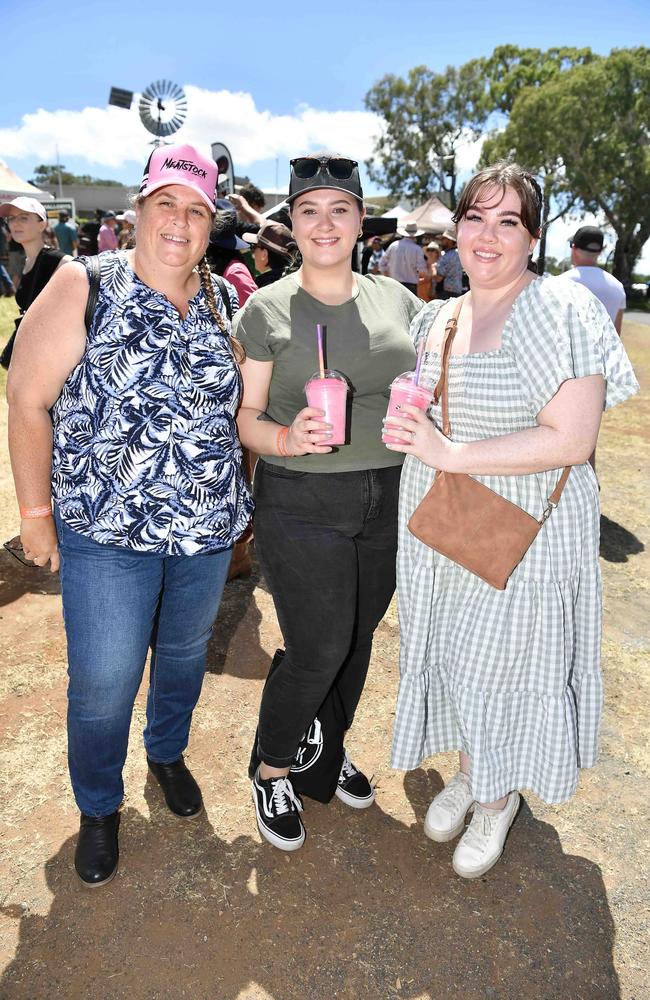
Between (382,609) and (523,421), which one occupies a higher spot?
(523,421)

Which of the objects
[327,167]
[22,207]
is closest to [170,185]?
[327,167]

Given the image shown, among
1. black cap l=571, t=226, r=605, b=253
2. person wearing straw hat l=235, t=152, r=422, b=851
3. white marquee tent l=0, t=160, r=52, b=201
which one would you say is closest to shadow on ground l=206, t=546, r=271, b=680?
person wearing straw hat l=235, t=152, r=422, b=851

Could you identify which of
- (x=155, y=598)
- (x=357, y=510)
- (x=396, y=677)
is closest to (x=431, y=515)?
(x=357, y=510)

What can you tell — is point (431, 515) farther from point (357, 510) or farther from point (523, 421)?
point (523, 421)

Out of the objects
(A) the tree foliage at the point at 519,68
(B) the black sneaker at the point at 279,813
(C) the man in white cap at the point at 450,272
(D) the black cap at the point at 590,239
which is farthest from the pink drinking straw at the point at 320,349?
(A) the tree foliage at the point at 519,68

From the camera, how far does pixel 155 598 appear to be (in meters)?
2.05

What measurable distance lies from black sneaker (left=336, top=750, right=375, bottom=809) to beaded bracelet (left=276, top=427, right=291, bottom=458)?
1.23 meters

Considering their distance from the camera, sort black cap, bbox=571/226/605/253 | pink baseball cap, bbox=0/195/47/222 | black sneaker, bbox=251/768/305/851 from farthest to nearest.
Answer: black cap, bbox=571/226/605/253 < pink baseball cap, bbox=0/195/47/222 < black sneaker, bbox=251/768/305/851

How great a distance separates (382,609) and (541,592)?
539mm

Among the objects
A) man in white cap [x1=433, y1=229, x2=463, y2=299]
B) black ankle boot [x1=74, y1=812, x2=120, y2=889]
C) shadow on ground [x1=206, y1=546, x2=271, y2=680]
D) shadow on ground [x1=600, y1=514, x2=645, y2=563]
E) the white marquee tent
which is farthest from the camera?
the white marquee tent

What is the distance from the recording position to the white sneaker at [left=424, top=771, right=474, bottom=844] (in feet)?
7.82

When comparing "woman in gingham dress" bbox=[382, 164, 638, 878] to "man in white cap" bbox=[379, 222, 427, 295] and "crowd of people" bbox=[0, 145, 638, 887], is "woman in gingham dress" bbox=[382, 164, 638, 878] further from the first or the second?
"man in white cap" bbox=[379, 222, 427, 295]

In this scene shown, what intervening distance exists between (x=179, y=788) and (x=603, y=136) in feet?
105

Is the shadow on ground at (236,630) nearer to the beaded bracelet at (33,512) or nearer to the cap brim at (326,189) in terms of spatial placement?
the beaded bracelet at (33,512)
